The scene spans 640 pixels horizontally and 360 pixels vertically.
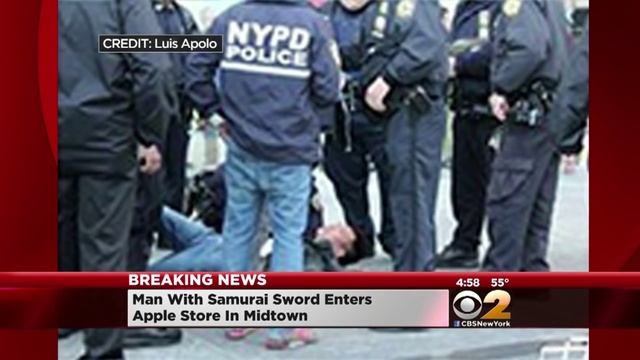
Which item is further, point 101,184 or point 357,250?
point 101,184

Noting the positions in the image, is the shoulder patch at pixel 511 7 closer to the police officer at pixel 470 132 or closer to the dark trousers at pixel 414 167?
the police officer at pixel 470 132

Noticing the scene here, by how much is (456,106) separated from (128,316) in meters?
1.00

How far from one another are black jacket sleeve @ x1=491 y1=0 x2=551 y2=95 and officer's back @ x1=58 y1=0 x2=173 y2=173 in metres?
0.72

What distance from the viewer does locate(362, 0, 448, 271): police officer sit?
9.41ft

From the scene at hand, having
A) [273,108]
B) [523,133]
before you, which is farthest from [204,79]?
[523,133]

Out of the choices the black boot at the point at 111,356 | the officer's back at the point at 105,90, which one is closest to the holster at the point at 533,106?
the officer's back at the point at 105,90

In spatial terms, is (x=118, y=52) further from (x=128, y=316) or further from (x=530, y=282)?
(x=530, y=282)

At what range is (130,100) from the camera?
313cm

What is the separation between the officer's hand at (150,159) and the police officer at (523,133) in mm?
762

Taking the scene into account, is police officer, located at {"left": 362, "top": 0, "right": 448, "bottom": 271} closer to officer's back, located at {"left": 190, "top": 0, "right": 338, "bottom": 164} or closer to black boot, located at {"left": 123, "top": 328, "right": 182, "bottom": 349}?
officer's back, located at {"left": 190, "top": 0, "right": 338, "bottom": 164}

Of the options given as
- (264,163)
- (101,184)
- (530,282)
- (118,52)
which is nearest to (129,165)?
(101,184)

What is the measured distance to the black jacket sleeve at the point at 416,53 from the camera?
113 inches

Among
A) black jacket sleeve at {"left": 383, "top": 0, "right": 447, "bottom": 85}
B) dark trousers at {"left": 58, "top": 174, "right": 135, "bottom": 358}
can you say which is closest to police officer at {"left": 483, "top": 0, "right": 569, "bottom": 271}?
black jacket sleeve at {"left": 383, "top": 0, "right": 447, "bottom": 85}

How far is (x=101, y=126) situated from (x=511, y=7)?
0.96 metres
